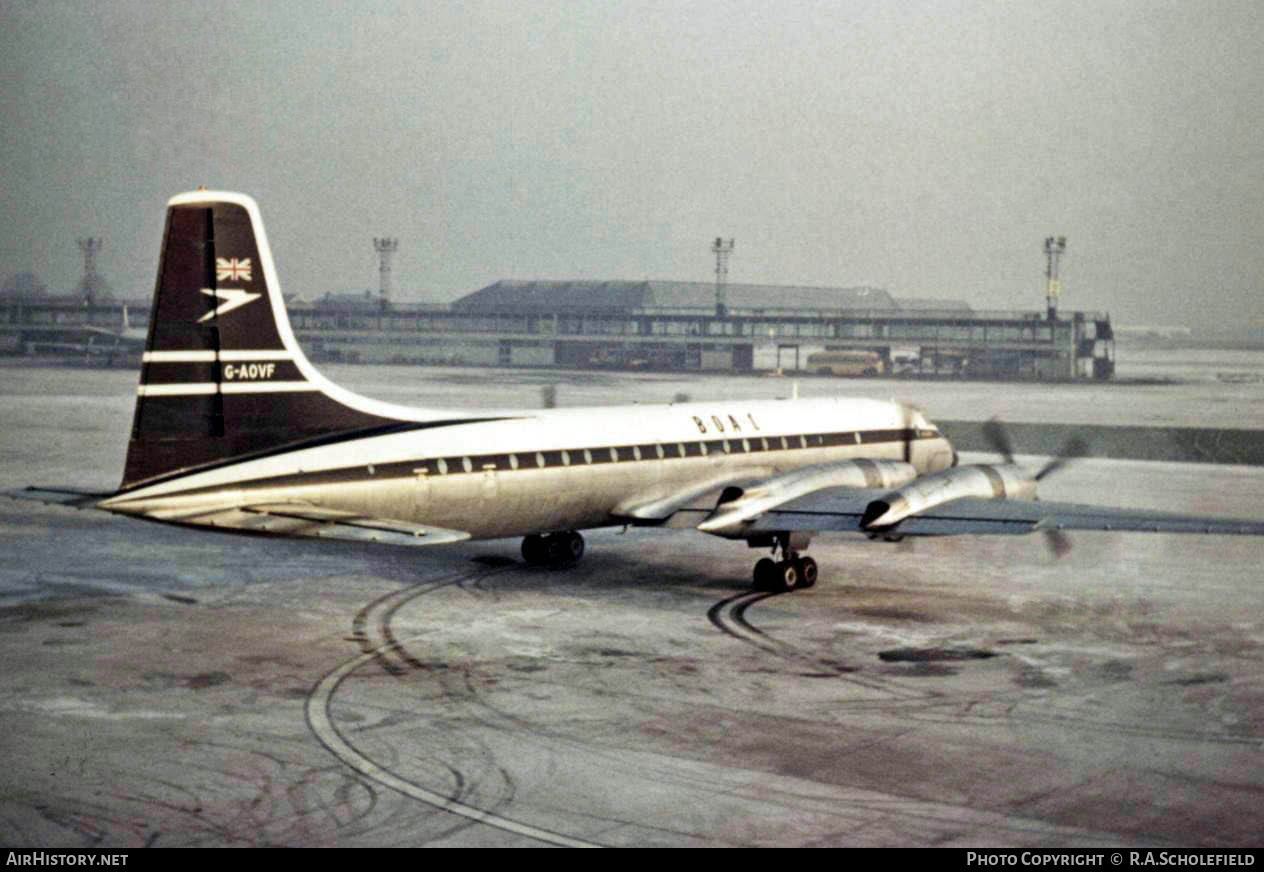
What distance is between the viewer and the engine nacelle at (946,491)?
26.0m

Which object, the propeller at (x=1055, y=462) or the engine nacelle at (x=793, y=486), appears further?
the engine nacelle at (x=793, y=486)

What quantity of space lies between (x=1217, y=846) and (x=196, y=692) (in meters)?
12.9

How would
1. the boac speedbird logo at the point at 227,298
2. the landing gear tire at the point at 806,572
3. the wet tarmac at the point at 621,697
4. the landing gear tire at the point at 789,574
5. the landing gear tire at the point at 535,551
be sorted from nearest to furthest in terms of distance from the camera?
the wet tarmac at the point at 621,697 → the boac speedbird logo at the point at 227,298 → the landing gear tire at the point at 789,574 → the landing gear tire at the point at 806,572 → the landing gear tire at the point at 535,551

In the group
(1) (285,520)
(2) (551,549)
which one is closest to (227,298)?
(1) (285,520)

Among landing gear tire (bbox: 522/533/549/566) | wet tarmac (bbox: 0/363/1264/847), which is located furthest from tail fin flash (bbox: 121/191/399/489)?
landing gear tire (bbox: 522/533/549/566)

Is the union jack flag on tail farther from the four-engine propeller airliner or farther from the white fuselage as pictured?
the white fuselage

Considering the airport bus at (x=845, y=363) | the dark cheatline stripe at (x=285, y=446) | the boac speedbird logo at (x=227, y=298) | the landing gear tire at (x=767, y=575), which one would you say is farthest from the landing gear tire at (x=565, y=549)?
the airport bus at (x=845, y=363)

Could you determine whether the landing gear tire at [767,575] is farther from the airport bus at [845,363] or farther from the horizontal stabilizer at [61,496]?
the airport bus at [845,363]

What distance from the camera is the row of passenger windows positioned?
26.2m

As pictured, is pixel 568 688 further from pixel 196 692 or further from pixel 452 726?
pixel 196 692

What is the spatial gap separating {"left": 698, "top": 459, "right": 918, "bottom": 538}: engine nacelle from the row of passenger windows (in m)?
1.33

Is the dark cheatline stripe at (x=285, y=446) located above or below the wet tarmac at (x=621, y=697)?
above

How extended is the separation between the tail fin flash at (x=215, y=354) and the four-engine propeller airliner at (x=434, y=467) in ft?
0.08

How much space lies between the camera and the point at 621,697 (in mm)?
19625
